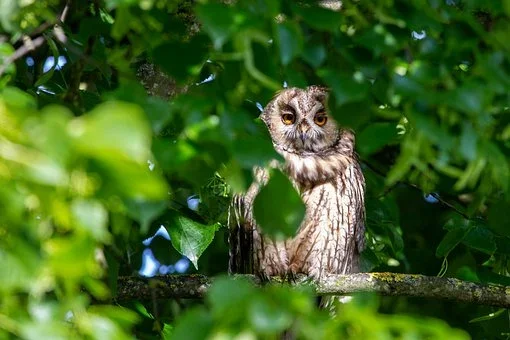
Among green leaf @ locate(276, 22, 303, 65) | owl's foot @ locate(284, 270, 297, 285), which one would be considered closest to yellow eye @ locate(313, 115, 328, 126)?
owl's foot @ locate(284, 270, 297, 285)

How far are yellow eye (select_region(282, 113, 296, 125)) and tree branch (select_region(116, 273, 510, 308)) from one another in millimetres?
1274

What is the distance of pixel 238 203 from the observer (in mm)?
4391

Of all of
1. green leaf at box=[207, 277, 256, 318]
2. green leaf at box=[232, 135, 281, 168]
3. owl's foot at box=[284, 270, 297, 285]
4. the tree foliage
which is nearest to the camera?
the tree foliage

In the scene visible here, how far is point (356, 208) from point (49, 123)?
290cm

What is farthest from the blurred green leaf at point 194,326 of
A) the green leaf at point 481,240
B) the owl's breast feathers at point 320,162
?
the owl's breast feathers at point 320,162

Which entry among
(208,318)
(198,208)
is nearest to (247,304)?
(208,318)

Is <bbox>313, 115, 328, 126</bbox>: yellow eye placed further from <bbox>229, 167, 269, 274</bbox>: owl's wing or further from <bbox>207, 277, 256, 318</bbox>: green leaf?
<bbox>207, 277, 256, 318</bbox>: green leaf

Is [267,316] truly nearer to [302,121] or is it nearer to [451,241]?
[451,241]

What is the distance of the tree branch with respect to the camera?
11.4 ft

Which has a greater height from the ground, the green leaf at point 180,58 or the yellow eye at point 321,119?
the green leaf at point 180,58

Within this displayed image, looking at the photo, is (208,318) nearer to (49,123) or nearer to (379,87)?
(49,123)

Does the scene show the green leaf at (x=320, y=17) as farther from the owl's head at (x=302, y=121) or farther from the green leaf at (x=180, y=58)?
the owl's head at (x=302, y=121)

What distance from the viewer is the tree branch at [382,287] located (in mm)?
3480

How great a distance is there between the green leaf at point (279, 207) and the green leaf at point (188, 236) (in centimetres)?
144
